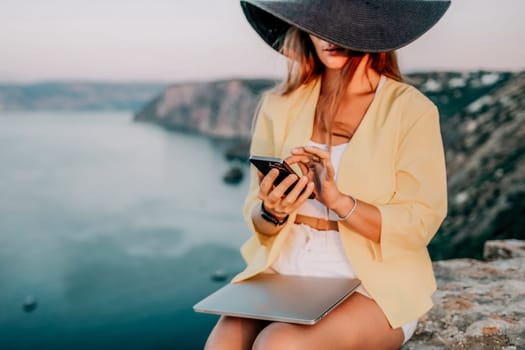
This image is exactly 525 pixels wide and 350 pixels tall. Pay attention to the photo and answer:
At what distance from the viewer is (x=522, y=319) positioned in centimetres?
183

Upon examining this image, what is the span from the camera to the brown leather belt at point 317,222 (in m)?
1.64

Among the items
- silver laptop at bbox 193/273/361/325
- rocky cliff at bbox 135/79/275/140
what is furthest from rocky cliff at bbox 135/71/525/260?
rocky cliff at bbox 135/79/275/140

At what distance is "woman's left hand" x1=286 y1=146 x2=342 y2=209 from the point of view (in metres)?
1.44

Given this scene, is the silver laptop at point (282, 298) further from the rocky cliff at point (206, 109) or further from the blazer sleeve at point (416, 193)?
the rocky cliff at point (206, 109)

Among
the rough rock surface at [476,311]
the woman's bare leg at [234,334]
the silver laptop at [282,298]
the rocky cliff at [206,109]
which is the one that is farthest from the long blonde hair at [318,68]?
the rocky cliff at [206,109]

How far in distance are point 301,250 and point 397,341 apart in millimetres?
360

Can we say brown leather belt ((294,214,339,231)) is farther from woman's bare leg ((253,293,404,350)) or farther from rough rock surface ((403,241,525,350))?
rough rock surface ((403,241,525,350))

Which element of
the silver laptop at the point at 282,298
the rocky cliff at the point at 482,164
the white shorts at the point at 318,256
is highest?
the white shorts at the point at 318,256

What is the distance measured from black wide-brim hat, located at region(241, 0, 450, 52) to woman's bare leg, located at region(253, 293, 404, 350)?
2.21 feet

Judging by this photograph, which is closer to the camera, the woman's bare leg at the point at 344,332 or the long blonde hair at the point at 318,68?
the woman's bare leg at the point at 344,332

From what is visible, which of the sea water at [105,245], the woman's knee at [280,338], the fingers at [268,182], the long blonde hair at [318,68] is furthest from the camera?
the sea water at [105,245]

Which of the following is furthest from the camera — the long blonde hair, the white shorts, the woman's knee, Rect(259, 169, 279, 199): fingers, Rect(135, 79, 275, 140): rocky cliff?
Rect(135, 79, 275, 140): rocky cliff

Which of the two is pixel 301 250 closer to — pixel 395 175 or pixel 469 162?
pixel 395 175

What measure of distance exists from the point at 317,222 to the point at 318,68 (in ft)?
1.78
